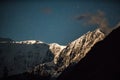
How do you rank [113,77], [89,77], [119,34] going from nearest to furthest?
[113,77] → [89,77] → [119,34]

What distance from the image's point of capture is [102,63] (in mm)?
77375

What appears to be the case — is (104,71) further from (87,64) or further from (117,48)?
(87,64)

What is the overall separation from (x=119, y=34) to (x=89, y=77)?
16772mm

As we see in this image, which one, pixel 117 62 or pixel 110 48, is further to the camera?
pixel 110 48

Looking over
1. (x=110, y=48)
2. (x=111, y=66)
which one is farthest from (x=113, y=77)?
(x=110, y=48)

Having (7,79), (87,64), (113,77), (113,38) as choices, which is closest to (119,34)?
(113,38)

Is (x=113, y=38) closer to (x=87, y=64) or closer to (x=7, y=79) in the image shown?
(x=87, y=64)

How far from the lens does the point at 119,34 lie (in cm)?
8306

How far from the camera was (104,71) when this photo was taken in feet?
233

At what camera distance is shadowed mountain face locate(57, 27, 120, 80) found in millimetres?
68562

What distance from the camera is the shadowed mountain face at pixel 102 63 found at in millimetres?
68562

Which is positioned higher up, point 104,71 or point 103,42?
point 103,42

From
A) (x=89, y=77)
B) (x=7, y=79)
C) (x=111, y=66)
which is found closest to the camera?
(x=111, y=66)

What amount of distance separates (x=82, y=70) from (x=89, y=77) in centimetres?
1089
